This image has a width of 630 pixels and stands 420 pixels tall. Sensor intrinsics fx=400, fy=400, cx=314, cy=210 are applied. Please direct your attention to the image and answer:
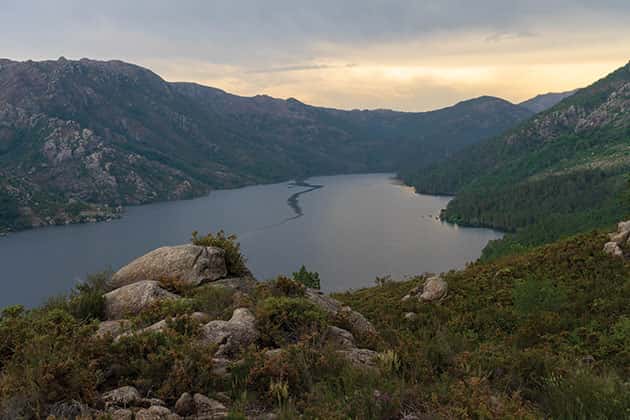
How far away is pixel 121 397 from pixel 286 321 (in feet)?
16.1

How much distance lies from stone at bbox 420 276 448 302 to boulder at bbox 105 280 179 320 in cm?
1810

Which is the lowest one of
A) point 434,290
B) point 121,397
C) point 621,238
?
point 434,290

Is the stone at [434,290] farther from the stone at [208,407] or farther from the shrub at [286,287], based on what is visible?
the stone at [208,407]

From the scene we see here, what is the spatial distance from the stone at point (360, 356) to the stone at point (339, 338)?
1.14 feet

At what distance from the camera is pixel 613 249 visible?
82.6ft

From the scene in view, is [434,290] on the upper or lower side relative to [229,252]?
lower

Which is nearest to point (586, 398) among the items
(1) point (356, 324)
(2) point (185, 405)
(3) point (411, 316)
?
(1) point (356, 324)

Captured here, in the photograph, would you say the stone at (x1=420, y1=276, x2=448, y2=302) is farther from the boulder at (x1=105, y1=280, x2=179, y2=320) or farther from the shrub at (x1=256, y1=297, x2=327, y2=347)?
the boulder at (x1=105, y1=280, x2=179, y2=320)

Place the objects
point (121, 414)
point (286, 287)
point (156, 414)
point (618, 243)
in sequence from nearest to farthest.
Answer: point (121, 414)
point (156, 414)
point (286, 287)
point (618, 243)

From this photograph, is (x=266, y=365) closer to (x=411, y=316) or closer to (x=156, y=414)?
(x=156, y=414)

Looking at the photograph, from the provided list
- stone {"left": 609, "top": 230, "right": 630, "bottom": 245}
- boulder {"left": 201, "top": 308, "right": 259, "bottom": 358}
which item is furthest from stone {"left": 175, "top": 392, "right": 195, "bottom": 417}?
stone {"left": 609, "top": 230, "right": 630, "bottom": 245}

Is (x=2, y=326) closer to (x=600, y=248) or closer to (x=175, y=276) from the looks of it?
(x=175, y=276)

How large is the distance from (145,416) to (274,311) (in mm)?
5016

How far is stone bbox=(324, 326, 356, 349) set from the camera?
10945 millimetres
